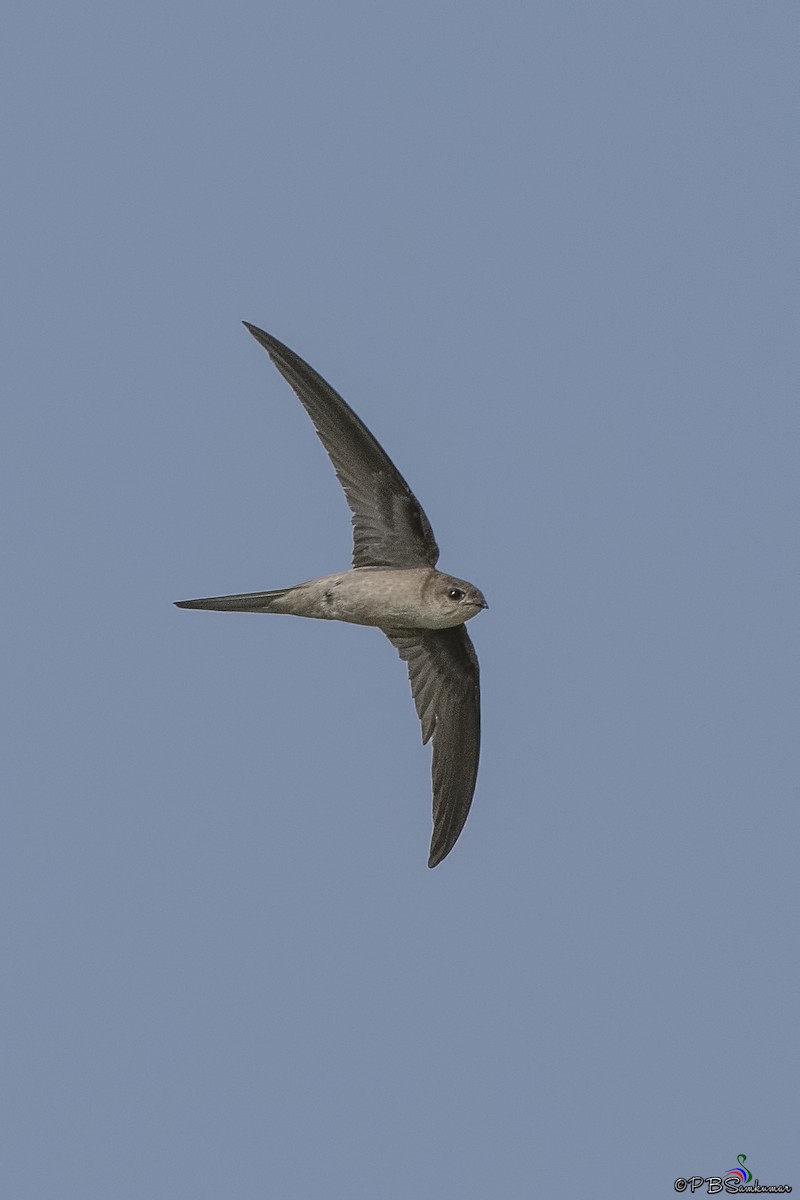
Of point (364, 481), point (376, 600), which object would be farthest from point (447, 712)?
point (364, 481)

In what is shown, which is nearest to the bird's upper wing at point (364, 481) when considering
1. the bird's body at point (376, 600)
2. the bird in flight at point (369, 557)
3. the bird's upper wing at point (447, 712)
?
the bird in flight at point (369, 557)

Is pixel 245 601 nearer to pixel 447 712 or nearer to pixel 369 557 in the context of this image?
pixel 369 557

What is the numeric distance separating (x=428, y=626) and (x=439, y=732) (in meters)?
1.23

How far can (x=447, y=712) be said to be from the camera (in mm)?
15711

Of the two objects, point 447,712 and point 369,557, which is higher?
point 369,557

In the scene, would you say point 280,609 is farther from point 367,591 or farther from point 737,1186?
point 737,1186

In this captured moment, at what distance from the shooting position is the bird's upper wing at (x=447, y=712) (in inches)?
609

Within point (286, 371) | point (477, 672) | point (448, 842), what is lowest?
point (448, 842)

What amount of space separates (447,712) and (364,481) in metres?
1.95

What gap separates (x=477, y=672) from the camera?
51.4ft

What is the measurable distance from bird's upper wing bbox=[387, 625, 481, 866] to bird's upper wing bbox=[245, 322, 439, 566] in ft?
2.57

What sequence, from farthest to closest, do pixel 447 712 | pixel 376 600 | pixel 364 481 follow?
pixel 447 712 → pixel 364 481 → pixel 376 600

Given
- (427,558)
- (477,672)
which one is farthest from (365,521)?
(477,672)

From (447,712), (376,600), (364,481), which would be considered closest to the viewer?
(376,600)
